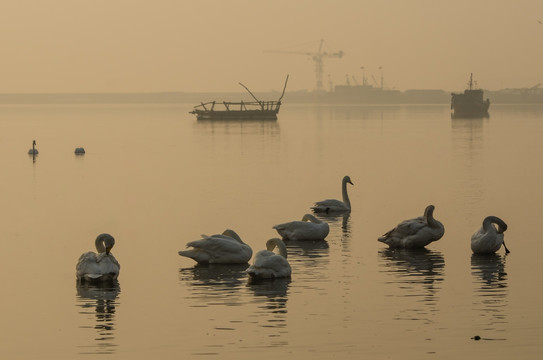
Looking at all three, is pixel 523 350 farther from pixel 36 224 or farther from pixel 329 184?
pixel 329 184

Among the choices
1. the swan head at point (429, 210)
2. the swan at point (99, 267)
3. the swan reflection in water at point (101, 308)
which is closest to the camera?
the swan reflection in water at point (101, 308)

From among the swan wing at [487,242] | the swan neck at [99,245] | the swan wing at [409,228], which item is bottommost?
the swan wing at [487,242]

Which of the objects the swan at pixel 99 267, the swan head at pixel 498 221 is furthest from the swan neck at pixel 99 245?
the swan head at pixel 498 221

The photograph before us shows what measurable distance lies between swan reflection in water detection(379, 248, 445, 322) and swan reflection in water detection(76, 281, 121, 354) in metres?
5.06

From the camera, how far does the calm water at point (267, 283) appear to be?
19.2 meters

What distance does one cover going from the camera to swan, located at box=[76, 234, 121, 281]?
79.5 feet

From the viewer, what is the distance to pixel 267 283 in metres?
24.0

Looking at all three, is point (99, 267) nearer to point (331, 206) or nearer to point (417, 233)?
point (417, 233)

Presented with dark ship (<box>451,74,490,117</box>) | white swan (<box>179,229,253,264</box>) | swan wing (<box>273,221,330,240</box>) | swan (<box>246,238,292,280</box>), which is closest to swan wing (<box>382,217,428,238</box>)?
swan wing (<box>273,221,330,240</box>)

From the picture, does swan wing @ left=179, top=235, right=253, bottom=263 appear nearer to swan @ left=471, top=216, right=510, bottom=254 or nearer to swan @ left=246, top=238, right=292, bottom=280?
swan @ left=246, top=238, right=292, bottom=280

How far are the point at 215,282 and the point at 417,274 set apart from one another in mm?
4365

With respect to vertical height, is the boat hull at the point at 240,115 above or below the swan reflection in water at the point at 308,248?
above

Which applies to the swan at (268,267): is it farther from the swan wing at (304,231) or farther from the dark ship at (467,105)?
the dark ship at (467,105)

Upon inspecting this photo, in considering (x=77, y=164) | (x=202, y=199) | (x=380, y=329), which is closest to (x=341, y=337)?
(x=380, y=329)
